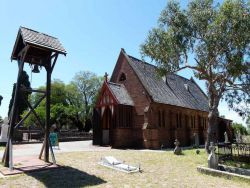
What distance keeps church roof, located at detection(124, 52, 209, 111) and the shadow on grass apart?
13.8 m

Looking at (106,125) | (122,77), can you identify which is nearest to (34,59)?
(106,125)

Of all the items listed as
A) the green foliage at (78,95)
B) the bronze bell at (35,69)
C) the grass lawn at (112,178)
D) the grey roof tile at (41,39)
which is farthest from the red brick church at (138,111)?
the green foliage at (78,95)

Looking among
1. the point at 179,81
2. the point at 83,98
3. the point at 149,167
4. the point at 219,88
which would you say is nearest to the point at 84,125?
the point at 83,98

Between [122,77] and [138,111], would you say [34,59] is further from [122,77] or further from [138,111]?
[122,77]

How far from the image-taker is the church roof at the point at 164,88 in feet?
89.5

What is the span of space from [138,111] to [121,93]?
2.68m

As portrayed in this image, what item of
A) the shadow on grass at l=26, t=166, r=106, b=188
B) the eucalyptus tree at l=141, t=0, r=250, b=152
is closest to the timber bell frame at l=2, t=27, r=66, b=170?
the shadow on grass at l=26, t=166, r=106, b=188

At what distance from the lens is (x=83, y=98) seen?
2648 inches

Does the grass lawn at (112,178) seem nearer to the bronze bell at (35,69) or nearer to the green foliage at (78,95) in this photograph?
the bronze bell at (35,69)

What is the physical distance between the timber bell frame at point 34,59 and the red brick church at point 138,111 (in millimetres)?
11276

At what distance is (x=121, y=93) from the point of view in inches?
1062

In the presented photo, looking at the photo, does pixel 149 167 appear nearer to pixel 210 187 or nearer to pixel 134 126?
pixel 210 187

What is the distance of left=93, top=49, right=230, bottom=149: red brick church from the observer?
25203 mm

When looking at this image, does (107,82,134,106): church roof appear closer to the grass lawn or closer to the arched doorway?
the arched doorway
